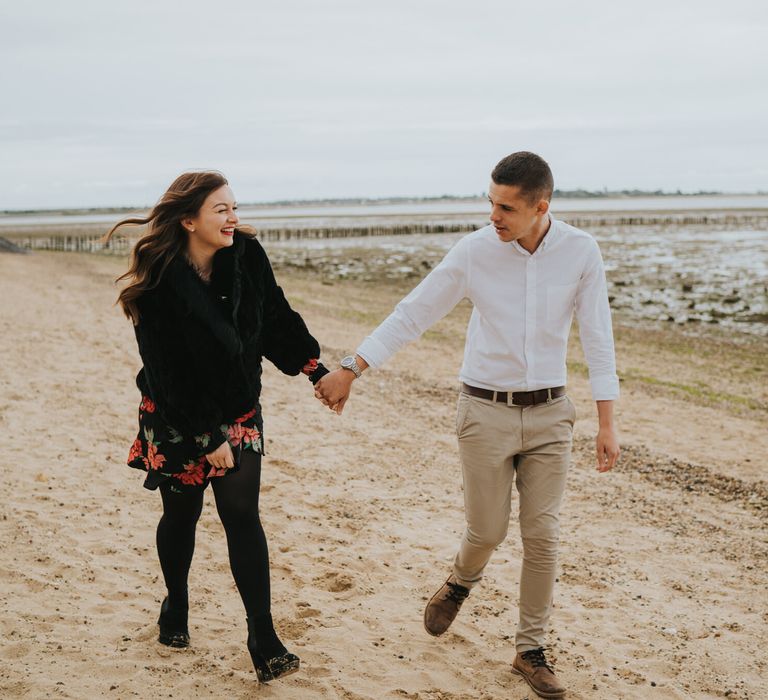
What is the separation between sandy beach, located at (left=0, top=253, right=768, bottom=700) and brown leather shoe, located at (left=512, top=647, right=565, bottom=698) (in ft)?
0.23

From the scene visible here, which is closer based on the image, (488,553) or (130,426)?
(488,553)

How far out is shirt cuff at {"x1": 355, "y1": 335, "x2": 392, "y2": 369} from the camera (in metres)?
3.84

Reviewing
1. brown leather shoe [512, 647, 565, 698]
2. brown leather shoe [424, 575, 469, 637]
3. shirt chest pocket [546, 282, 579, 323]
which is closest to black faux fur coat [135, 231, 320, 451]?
shirt chest pocket [546, 282, 579, 323]

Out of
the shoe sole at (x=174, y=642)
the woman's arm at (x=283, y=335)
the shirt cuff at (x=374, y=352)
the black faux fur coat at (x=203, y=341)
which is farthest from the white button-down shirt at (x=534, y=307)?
the shoe sole at (x=174, y=642)

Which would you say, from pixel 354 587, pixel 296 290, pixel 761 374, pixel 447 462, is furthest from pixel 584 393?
pixel 296 290

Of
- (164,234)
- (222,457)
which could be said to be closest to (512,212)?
(164,234)

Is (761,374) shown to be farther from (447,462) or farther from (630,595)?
(630,595)

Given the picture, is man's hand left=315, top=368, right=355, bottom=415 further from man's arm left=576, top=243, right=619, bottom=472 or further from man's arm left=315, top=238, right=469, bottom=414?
man's arm left=576, top=243, right=619, bottom=472

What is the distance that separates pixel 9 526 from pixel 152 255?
111 inches

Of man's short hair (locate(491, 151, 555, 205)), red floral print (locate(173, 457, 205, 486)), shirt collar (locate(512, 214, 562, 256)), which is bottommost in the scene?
red floral print (locate(173, 457, 205, 486))

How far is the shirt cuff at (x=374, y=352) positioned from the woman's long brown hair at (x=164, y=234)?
95 centimetres

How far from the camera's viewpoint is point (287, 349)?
3859 millimetres

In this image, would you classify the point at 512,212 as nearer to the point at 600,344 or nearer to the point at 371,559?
the point at 600,344

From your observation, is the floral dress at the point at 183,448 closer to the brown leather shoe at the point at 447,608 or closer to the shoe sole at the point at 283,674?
the shoe sole at the point at 283,674
